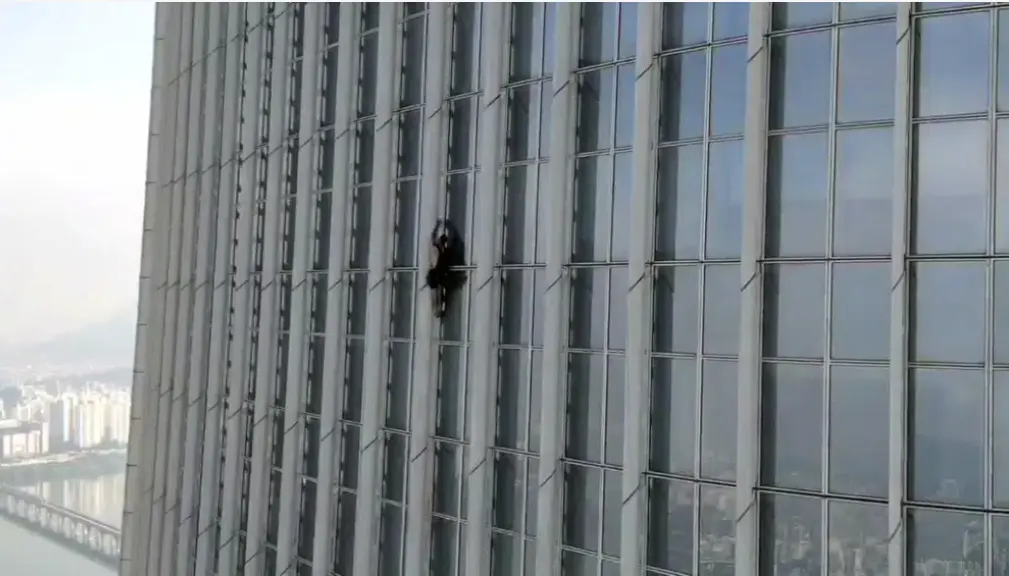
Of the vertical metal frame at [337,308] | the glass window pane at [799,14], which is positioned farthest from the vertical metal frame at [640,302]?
the vertical metal frame at [337,308]

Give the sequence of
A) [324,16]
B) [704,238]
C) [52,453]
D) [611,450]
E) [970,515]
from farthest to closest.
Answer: [52,453]
[324,16]
[611,450]
[704,238]
[970,515]

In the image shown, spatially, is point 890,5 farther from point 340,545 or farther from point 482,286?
point 340,545

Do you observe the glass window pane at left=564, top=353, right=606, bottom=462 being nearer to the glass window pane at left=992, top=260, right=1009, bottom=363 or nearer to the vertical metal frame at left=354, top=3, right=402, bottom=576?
the vertical metal frame at left=354, top=3, right=402, bottom=576

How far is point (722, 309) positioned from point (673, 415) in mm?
1437

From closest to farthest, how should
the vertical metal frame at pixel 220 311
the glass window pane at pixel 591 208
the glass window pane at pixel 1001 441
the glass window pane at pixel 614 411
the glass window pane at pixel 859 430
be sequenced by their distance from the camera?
the glass window pane at pixel 1001 441, the glass window pane at pixel 859 430, the glass window pane at pixel 614 411, the glass window pane at pixel 591 208, the vertical metal frame at pixel 220 311

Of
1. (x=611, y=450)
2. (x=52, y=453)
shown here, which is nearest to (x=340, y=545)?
(x=611, y=450)

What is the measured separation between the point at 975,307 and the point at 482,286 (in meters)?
6.67

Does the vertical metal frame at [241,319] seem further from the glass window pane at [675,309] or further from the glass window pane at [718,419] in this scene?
the glass window pane at [718,419]

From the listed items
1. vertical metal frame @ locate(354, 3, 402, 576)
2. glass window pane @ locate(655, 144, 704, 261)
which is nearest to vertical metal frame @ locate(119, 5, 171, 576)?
vertical metal frame @ locate(354, 3, 402, 576)

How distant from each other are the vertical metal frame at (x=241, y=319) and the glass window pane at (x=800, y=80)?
1205 cm

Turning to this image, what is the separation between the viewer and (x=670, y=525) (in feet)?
40.7

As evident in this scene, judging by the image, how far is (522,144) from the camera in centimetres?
1464

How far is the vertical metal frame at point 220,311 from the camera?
848 inches

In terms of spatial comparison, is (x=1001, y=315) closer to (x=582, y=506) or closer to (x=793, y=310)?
(x=793, y=310)
